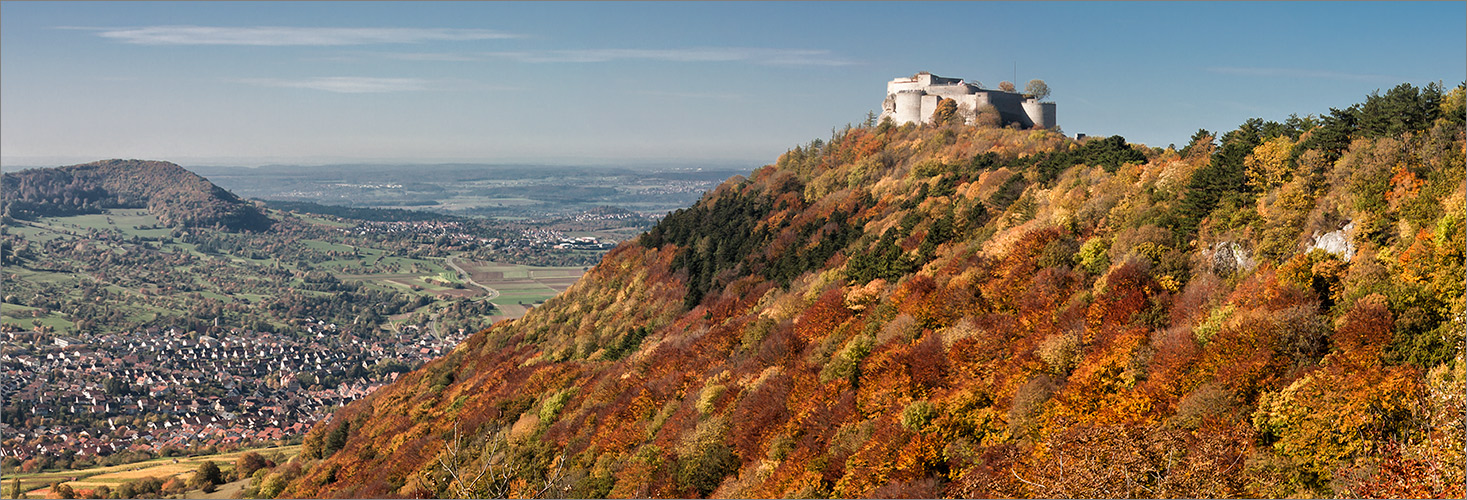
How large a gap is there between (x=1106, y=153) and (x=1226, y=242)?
632 inches

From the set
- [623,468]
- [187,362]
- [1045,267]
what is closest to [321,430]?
[623,468]

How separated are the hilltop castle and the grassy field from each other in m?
53.9

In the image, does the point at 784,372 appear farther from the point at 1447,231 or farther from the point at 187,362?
the point at 187,362

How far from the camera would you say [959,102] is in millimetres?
71562

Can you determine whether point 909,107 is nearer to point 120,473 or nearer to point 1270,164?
point 1270,164

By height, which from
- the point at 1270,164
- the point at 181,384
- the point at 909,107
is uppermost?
the point at 909,107

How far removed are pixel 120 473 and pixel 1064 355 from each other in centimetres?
7966

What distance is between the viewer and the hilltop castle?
69812 millimetres

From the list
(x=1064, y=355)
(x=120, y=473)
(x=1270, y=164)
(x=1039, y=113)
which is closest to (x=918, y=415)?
(x=1064, y=355)

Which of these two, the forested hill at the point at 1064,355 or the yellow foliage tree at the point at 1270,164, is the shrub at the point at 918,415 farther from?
the yellow foliage tree at the point at 1270,164

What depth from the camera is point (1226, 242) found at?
31.4 m

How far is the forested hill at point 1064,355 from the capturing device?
21.4 meters

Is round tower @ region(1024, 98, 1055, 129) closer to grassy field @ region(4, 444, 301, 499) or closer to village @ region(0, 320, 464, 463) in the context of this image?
grassy field @ region(4, 444, 301, 499)

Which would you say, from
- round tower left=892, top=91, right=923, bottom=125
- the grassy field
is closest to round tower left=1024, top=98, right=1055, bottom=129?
round tower left=892, top=91, right=923, bottom=125
